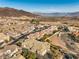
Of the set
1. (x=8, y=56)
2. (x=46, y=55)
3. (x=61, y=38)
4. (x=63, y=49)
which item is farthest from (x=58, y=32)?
(x=8, y=56)

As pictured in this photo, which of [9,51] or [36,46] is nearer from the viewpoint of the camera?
[9,51]

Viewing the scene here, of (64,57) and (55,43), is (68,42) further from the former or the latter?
(64,57)

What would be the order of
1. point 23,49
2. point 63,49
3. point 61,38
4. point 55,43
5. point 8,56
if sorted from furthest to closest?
1. point 61,38
2. point 55,43
3. point 63,49
4. point 23,49
5. point 8,56

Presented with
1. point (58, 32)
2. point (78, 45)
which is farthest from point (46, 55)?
point (58, 32)

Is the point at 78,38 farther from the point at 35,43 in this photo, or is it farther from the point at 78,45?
the point at 35,43

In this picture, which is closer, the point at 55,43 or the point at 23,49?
the point at 23,49

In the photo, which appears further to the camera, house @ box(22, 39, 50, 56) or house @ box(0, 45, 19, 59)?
house @ box(22, 39, 50, 56)

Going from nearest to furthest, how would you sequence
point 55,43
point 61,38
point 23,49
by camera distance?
point 23,49, point 55,43, point 61,38

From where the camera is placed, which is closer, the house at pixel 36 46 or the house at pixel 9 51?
the house at pixel 9 51

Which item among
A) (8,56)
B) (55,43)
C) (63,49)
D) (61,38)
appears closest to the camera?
(8,56)
